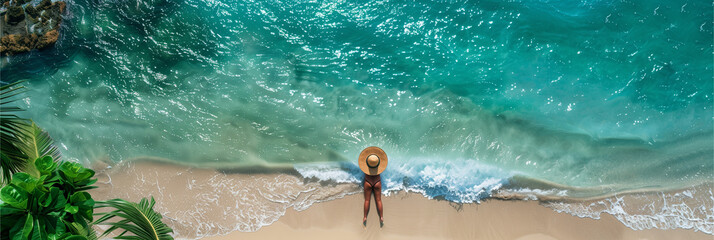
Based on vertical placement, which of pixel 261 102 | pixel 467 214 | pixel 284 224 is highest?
pixel 261 102

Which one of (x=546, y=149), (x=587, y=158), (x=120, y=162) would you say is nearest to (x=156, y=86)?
(x=120, y=162)

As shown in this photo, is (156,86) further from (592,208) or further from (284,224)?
(592,208)

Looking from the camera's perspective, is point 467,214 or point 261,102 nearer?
point 467,214

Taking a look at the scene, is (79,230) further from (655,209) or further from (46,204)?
(655,209)

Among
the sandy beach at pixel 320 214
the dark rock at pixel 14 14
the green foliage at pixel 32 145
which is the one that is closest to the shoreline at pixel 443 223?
the sandy beach at pixel 320 214

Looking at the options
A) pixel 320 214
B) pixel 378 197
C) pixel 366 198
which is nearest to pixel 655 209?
pixel 378 197

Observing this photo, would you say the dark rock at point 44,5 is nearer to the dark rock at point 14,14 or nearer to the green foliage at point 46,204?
the dark rock at point 14,14
